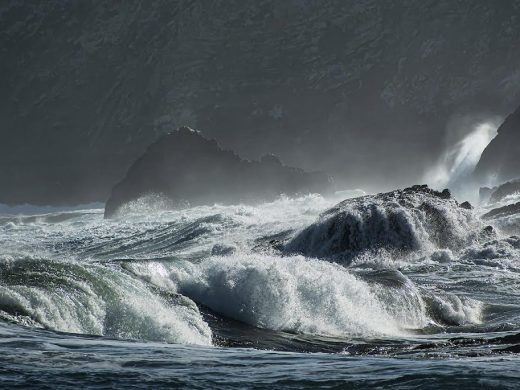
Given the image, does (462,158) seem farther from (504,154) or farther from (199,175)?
(199,175)

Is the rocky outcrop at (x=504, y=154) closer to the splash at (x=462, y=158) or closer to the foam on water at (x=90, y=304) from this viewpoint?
the splash at (x=462, y=158)

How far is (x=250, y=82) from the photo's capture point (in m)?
129

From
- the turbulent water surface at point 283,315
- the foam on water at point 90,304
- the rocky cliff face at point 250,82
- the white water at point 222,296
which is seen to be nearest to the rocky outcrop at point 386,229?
the turbulent water surface at point 283,315

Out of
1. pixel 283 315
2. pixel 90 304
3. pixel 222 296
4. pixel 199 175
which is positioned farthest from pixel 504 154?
pixel 90 304

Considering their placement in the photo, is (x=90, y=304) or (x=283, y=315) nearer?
(x=90, y=304)

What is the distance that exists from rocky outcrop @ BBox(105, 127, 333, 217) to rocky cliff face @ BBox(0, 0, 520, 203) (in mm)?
30077

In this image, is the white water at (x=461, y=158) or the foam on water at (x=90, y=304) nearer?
the foam on water at (x=90, y=304)

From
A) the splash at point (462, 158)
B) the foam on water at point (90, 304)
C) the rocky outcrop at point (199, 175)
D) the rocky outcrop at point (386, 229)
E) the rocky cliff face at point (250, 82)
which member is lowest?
the foam on water at point (90, 304)

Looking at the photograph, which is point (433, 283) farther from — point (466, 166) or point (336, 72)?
point (336, 72)

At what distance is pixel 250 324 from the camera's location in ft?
66.2

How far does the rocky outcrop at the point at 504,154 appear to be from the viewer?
7350 centimetres

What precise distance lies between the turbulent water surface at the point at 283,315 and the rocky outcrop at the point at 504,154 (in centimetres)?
3629

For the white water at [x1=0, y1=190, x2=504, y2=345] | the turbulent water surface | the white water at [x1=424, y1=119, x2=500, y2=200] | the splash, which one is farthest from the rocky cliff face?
the white water at [x1=0, y1=190, x2=504, y2=345]

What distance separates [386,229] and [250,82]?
94.2 m
